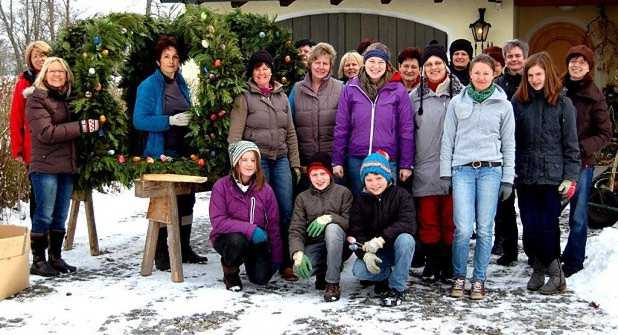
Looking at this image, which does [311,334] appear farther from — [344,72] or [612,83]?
[612,83]

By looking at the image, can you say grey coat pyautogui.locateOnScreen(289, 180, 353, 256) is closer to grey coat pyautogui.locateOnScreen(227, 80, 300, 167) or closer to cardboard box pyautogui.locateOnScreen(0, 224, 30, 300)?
grey coat pyautogui.locateOnScreen(227, 80, 300, 167)

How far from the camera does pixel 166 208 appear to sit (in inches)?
215

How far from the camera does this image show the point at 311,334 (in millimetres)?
4133

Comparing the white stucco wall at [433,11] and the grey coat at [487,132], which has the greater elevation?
the white stucco wall at [433,11]

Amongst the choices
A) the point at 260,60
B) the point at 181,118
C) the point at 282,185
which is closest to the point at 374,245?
the point at 282,185

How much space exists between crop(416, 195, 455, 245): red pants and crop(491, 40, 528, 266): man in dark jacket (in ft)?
2.19

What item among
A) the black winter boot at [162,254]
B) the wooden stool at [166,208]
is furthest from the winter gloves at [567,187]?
the black winter boot at [162,254]

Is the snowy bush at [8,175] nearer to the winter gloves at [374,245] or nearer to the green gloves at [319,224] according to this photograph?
the green gloves at [319,224]

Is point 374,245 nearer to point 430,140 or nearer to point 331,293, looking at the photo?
point 331,293

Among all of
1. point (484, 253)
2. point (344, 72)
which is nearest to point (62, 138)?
point (344, 72)

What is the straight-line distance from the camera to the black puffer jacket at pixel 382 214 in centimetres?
480

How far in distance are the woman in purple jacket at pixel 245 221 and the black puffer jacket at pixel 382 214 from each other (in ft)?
2.16

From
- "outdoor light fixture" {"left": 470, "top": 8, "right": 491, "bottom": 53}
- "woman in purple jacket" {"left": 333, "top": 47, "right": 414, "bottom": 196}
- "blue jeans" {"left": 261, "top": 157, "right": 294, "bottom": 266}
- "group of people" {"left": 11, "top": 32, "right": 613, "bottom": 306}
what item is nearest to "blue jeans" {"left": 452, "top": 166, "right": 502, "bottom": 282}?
"group of people" {"left": 11, "top": 32, "right": 613, "bottom": 306}

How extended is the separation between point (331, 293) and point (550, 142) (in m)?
1.87
